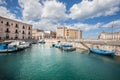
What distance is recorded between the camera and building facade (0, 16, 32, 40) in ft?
195

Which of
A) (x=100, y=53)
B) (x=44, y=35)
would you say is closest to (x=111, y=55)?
(x=100, y=53)

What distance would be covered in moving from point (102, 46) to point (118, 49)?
8.10 metres

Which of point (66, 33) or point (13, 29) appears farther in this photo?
point (66, 33)

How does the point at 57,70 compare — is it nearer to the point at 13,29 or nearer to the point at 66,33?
the point at 13,29

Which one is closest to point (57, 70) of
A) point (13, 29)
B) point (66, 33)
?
point (13, 29)

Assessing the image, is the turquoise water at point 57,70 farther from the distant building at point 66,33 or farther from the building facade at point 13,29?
the distant building at point 66,33

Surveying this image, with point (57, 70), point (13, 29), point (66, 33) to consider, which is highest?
point (66, 33)

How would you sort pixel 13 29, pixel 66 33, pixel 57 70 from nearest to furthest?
pixel 57 70 < pixel 13 29 < pixel 66 33

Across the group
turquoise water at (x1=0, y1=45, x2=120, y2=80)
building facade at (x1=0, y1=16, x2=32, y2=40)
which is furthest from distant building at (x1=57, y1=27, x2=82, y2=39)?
turquoise water at (x1=0, y1=45, x2=120, y2=80)

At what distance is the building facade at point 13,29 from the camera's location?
59.4 metres

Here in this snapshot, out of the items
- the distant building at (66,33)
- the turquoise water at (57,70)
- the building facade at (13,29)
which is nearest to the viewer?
the turquoise water at (57,70)

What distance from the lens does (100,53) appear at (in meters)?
35.5

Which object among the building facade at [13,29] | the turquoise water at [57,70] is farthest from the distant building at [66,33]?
the turquoise water at [57,70]

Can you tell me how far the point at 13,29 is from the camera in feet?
220
